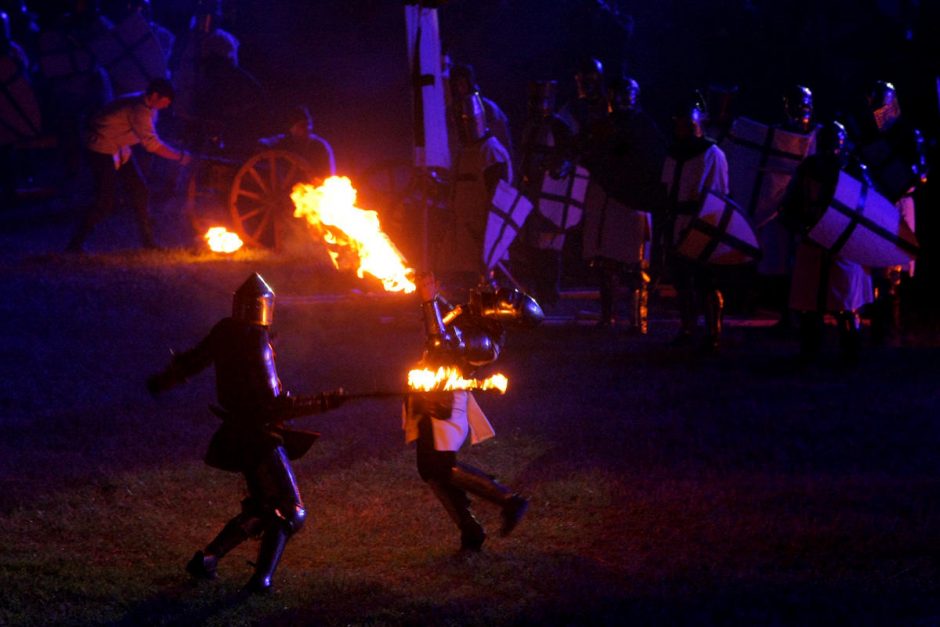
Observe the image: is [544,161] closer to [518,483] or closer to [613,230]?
[613,230]

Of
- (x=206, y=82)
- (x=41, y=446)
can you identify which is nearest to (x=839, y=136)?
(x=41, y=446)

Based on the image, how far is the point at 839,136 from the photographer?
8.38 metres

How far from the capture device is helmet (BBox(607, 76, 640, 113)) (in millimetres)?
9445

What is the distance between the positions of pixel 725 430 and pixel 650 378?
1.28 meters

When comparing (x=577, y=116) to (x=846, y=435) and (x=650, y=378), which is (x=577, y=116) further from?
(x=846, y=435)

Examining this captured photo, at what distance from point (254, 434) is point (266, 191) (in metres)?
7.55

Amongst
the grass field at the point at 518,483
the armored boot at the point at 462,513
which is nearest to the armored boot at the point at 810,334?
the grass field at the point at 518,483

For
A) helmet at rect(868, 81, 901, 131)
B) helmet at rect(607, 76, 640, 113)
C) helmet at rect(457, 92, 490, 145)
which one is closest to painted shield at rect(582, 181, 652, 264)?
helmet at rect(607, 76, 640, 113)

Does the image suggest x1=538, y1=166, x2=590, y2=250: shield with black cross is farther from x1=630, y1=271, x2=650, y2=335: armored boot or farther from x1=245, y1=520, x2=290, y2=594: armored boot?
x1=245, y1=520, x2=290, y2=594: armored boot

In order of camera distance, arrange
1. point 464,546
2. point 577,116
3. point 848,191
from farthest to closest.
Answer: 1. point 577,116
2. point 848,191
3. point 464,546

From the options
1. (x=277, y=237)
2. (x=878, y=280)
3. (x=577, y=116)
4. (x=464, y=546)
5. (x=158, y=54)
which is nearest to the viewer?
(x=464, y=546)

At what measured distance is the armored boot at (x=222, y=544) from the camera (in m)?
4.91

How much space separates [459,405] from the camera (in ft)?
17.0

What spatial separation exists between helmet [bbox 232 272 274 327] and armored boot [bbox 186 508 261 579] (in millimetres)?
813
